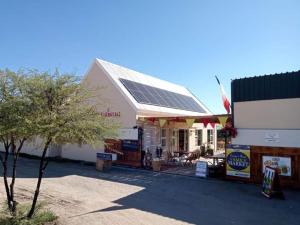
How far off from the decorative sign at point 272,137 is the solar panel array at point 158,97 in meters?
8.46

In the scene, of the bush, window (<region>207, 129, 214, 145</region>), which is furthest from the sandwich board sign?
window (<region>207, 129, 214, 145</region>)

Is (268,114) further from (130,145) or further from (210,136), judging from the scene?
(210,136)

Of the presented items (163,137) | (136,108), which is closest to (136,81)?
(163,137)

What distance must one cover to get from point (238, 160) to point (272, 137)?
6.25 feet

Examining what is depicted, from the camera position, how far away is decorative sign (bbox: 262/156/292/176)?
42.0 ft

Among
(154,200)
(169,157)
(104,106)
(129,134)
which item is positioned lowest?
(154,200)

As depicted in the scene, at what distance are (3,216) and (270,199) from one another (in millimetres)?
8760

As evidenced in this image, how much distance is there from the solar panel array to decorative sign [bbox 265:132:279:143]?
333 inches

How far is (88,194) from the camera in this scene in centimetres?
1111

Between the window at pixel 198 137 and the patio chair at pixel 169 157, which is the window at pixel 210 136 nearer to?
the window at pixel 198 137

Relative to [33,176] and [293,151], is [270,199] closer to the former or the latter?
[293,151]

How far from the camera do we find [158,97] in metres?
22.8

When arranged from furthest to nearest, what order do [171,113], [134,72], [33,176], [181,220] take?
[134,72] → [171,113] → [33,176] → [181,220]

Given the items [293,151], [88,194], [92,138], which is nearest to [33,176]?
[88,194]
